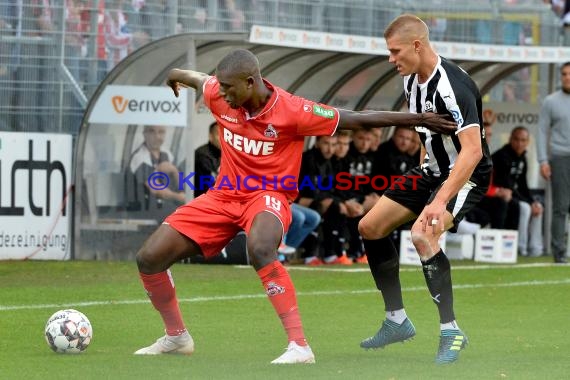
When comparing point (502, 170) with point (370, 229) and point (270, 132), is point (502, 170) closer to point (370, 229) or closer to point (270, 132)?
point (370, 229)

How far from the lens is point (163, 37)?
1608 cm

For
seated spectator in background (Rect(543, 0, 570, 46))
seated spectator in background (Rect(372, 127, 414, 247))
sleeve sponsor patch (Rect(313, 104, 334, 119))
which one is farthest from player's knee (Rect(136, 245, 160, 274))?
seated spectator in background (Rect(543, 0, 570, 46))

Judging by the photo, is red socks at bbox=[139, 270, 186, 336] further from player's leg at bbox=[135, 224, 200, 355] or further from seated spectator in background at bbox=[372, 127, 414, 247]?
seated spectator in background at bbox=[372, 127, 414, 247]

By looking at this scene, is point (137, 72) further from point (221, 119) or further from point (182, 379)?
point (182, 379)

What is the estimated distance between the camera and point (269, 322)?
10.7m

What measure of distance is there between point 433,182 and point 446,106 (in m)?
0.68

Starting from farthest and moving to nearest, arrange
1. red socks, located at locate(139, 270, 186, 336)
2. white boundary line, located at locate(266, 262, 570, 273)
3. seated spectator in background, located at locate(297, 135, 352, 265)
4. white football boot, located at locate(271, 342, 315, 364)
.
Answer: seated spectator in background, located at locate(297, 135, 352, 265)
white boundary line, located at locate(266, 262, 570, 273)
red socks, located at locate(139, 270, 186, 336)
white football boot, located at locate(271, 342, 315, 364)

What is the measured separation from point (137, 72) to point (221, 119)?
829 centimetres

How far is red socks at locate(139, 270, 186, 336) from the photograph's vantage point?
854 centimetres

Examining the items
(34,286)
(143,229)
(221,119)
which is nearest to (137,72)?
(143,229)

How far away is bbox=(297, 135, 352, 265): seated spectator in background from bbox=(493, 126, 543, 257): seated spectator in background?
3038 mm

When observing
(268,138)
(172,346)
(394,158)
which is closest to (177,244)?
(172,346)

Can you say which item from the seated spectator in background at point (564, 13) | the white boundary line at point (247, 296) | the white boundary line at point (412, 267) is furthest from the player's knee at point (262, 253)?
the seated spectator in background at point (564, 13)

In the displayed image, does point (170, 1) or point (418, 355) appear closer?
point (418, 355)
